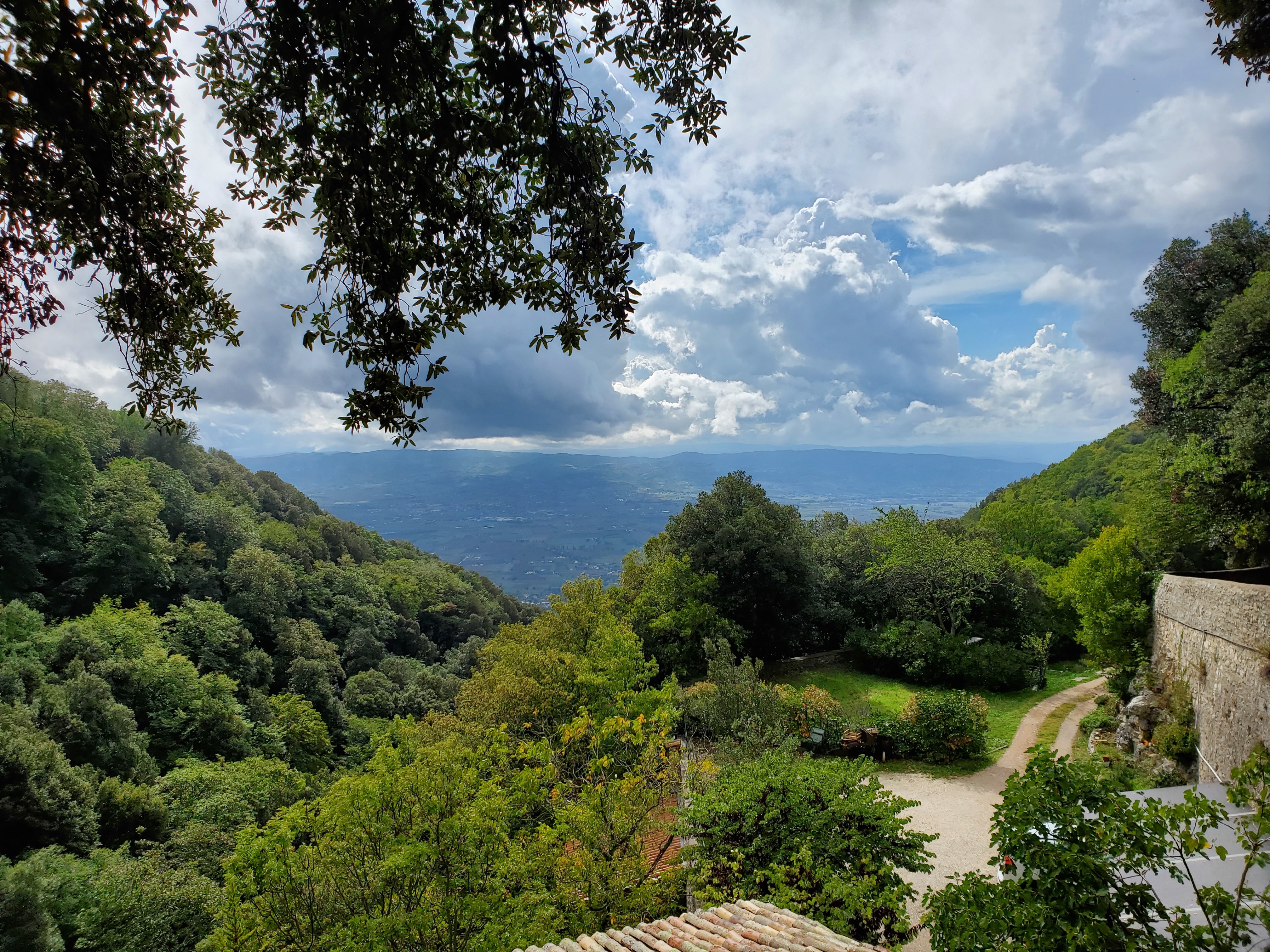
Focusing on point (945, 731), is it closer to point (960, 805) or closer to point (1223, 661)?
point (960, 805)

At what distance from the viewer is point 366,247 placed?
3322mm

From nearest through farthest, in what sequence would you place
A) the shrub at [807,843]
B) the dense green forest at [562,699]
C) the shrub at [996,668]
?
1. the shrub at [807,843]
2. the dense green forest at [562,699]
3. the shrub at [996,668]

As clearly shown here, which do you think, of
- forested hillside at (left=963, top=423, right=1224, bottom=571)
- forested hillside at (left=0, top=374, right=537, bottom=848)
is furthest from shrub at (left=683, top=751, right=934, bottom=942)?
forested hillside at (left=963, top=423, right=1224, bottom=571)

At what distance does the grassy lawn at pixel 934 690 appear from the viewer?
49.7 ft

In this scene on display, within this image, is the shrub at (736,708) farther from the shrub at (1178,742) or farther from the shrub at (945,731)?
the shrub at (1178,742)

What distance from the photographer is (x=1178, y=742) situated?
476 inches

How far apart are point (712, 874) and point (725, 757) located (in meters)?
3.77

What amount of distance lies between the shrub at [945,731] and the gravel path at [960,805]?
770 millimetres

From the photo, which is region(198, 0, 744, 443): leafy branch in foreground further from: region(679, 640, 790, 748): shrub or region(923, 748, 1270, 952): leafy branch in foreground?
region(679, 640, 790, 748): shrub

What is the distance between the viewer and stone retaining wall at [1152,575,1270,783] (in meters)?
9.69

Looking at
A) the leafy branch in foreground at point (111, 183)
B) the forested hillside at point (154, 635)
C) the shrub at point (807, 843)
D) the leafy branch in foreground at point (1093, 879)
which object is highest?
the leafy branch in foreground at point (111, 183)

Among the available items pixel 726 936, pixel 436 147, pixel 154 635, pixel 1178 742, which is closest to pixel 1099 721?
pixel 1178 742

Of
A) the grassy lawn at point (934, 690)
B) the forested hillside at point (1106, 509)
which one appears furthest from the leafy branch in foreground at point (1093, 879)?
the forested hillside at point (1106, 509)

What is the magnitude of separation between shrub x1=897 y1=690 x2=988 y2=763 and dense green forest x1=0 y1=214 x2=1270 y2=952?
3.3 inches
